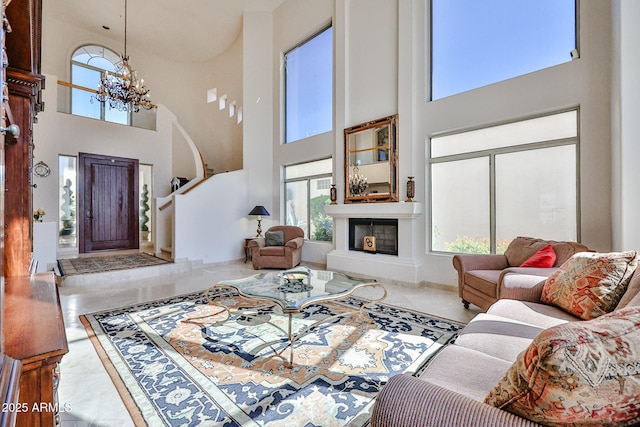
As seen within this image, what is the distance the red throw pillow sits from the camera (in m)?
2.79

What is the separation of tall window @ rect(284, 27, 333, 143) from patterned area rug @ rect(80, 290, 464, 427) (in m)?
4.25

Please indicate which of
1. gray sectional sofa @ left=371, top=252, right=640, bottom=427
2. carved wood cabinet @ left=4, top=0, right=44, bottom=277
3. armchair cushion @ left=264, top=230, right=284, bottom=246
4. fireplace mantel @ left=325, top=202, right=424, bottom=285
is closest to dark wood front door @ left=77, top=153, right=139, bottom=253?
armchair cushion @ left=264, top=230, right=284, bottom=246

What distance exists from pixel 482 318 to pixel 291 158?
5448mm

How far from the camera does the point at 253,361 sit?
7.27 feet

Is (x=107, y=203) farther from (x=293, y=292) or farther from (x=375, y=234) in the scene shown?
(x=293, y=292)

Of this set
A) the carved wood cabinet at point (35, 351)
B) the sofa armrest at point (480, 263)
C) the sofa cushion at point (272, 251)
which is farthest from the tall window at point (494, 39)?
the carved wood cabinet at point (35, 351)

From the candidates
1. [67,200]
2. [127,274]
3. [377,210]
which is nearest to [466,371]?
[377,210]

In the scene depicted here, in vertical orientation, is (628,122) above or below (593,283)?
above

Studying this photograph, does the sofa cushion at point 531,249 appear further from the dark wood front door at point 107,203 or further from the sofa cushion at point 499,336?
the dark wood front door at point 107,203

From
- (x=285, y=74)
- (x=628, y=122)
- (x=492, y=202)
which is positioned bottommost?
(x=492, y=202)

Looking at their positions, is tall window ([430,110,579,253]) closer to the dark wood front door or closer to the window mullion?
the window mullion

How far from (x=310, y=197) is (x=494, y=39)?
4.12m

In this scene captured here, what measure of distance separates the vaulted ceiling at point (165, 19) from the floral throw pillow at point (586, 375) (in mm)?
8203

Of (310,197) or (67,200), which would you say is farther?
(67,200)
